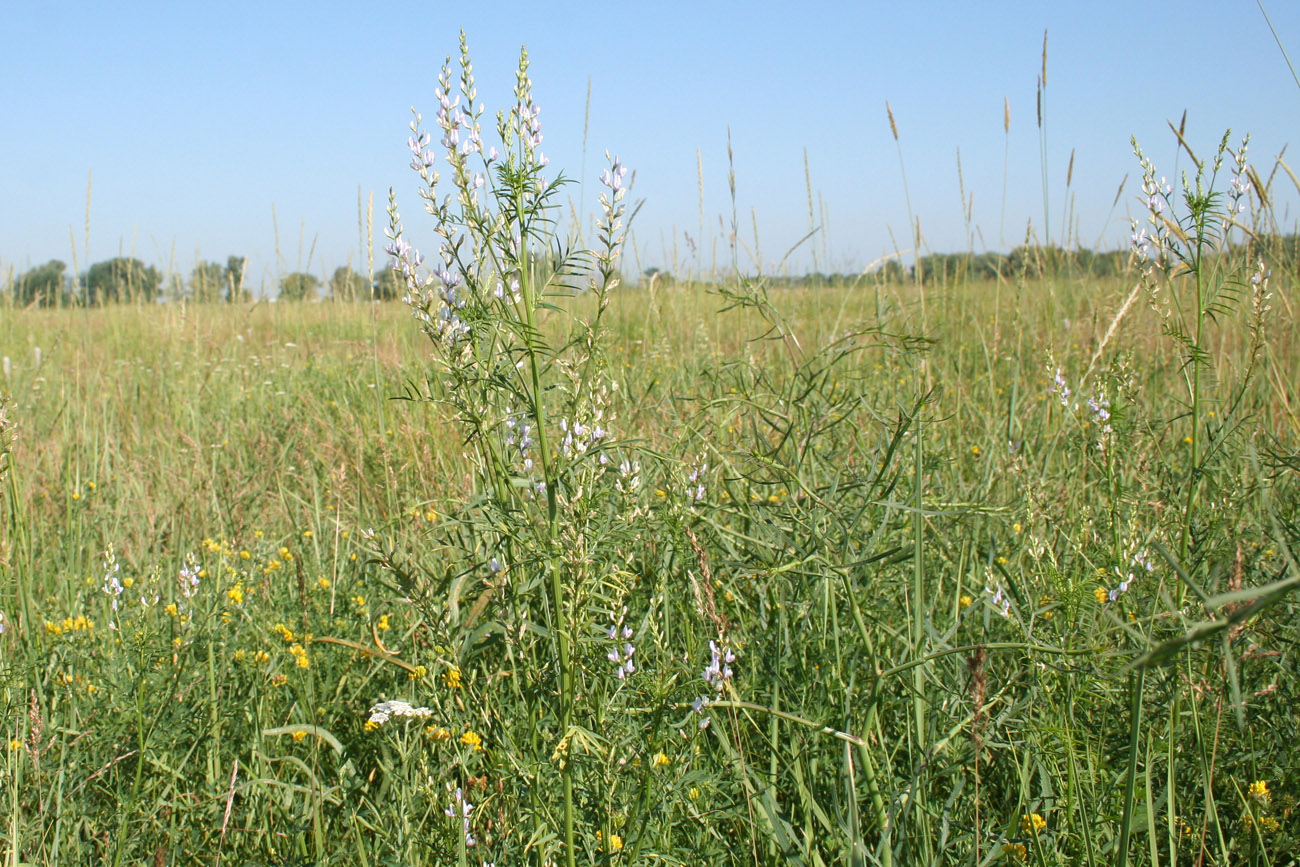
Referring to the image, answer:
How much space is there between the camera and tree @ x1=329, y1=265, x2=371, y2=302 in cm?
584

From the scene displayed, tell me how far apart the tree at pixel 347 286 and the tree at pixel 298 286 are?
0.32 metres

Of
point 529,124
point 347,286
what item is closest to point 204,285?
point 347,286

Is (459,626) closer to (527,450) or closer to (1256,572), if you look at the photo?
(527,450)

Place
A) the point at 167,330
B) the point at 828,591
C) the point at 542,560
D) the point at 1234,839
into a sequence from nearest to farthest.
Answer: the point at 542,560
the point at 1234,839
the point at 828,591
the point at 167,330

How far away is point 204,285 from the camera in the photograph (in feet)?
23.8

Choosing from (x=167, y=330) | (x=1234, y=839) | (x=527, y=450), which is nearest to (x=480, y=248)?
(x=527, y=450)

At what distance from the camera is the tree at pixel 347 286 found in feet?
19.2

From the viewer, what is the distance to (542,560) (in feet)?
3.77

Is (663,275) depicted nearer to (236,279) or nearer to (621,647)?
(236,279)

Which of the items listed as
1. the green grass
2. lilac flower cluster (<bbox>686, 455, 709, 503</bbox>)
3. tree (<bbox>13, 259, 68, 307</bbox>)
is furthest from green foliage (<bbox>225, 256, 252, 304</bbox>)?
lilac flower cluster (<bbox>686, 455, 709, 503</bbox>)

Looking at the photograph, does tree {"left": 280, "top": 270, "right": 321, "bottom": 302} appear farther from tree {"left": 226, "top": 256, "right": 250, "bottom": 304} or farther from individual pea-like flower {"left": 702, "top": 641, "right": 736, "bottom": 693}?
individual pea-like flower {"left": 702, "top": 641, "right": 736, "bottom": 693}

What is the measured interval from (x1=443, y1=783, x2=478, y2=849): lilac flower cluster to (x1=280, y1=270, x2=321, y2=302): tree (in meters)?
6.22

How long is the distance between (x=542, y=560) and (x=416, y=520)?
140 cm

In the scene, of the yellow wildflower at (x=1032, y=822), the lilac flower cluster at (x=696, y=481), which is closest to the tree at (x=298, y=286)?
the lilac flower cluster at (x=696, y=481)
